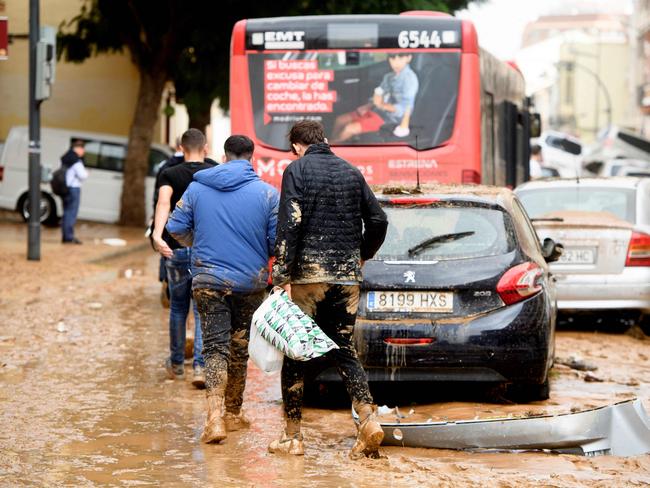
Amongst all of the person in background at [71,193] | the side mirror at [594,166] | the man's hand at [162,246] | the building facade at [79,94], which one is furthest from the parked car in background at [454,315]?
the side mirror at [594,166]

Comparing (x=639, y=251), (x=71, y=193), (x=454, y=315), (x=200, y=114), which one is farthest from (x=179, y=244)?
(x=200, y=114)

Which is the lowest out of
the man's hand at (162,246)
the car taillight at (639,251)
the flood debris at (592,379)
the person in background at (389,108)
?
the flood debris at (592,379)

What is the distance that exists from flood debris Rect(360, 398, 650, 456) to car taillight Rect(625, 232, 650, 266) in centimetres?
560

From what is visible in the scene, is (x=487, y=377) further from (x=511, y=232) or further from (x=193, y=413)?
(x=193, y=413)

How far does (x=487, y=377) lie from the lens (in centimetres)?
856

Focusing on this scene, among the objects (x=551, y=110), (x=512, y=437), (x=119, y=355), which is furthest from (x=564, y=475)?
(x=551, y=110)

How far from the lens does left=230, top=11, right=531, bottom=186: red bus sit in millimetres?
14516

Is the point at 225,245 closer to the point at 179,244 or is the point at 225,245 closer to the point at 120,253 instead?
the point at 179,244

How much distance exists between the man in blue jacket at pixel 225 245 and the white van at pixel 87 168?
66.6 feet

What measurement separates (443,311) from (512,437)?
1314 millimetres

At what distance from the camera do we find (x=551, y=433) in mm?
7340

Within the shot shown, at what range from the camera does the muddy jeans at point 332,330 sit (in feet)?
24.2

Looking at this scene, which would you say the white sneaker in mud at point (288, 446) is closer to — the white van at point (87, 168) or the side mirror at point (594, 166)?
the white van at point (87, 168)

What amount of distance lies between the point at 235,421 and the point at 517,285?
1.91 m
